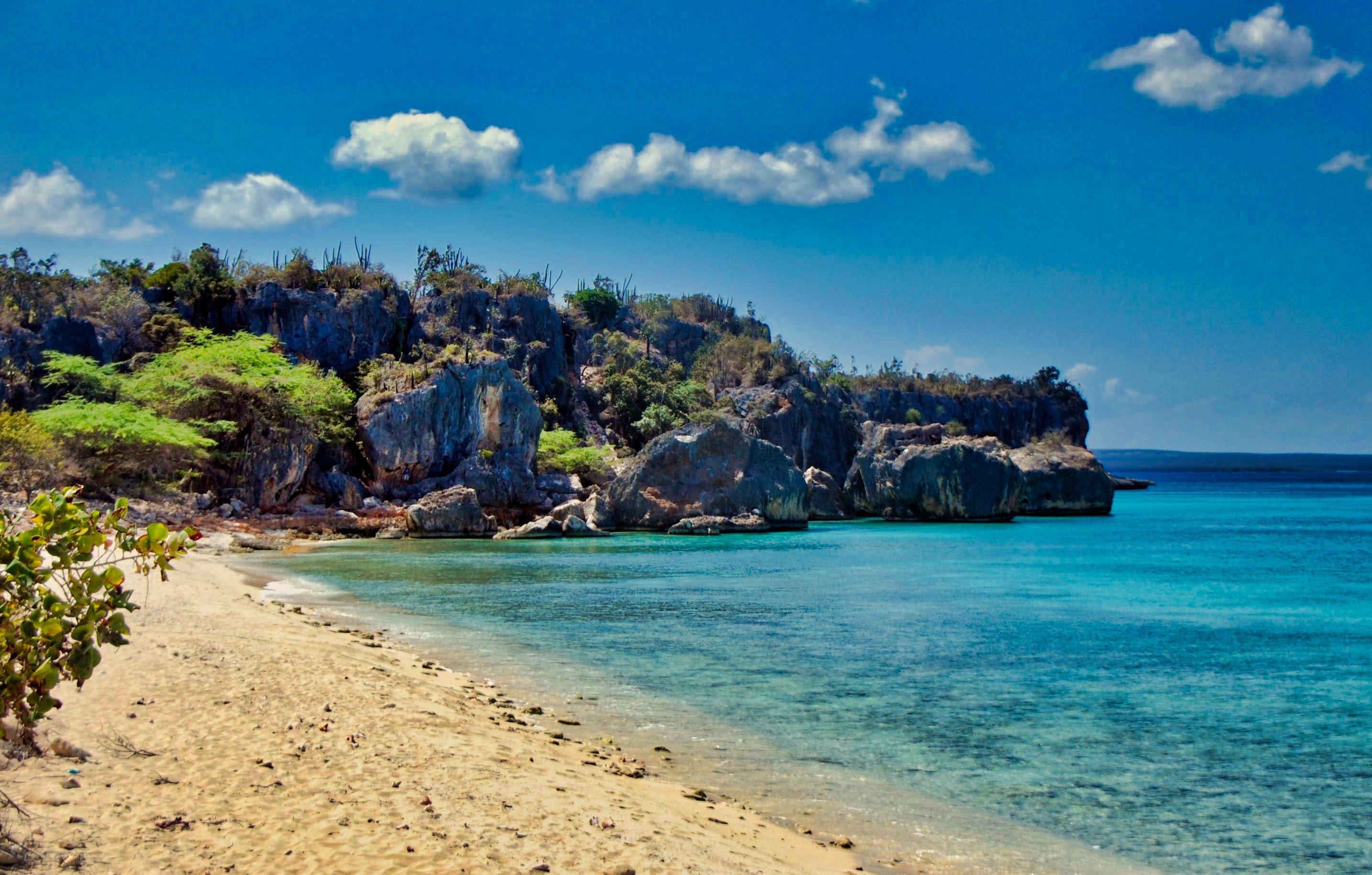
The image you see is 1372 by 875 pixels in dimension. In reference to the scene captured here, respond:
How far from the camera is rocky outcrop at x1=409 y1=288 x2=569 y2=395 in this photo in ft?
222

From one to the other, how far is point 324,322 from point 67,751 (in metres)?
59.6

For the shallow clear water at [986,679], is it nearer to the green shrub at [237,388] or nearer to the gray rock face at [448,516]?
the gray rock face at [448,516]

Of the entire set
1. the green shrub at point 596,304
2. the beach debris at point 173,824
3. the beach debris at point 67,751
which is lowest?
the beach debris at point 173,824

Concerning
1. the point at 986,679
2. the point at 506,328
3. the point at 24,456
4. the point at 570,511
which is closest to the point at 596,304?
the point at 506,328

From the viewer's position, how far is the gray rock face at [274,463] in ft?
154

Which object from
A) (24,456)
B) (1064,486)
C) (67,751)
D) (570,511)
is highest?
(24,456)

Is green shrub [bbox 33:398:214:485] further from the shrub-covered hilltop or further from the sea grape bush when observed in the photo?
the sea grape bush

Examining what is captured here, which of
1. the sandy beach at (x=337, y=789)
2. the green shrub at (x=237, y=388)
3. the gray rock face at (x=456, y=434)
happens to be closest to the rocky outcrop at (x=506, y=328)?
the gray rock face at (x=456, y=434)

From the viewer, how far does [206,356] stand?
48938 mm

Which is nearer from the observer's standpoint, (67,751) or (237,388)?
(67,751)

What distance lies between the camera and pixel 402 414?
2073 inches

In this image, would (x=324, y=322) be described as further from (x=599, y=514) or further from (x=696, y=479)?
(x=696, y=479)

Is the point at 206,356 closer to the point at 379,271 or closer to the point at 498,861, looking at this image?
the point at 379,271

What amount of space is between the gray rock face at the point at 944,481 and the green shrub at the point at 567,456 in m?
18.0
